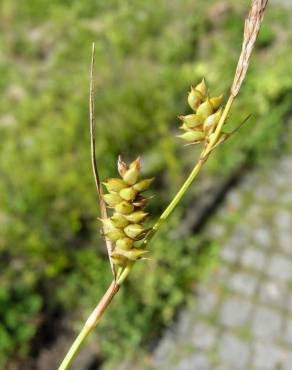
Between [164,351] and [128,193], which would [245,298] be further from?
[128,193]

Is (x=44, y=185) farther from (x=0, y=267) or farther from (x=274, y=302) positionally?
(x=274, y=302)

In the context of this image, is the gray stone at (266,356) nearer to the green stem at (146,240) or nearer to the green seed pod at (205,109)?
the green stem at (146,240)

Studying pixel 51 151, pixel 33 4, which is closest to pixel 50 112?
pixel 51 151

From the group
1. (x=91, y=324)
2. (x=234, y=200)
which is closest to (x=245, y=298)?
(x=234, y=200)

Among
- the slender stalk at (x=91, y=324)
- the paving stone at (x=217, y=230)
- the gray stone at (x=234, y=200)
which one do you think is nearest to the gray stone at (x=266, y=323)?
the paving stone at (x=217, y=230)

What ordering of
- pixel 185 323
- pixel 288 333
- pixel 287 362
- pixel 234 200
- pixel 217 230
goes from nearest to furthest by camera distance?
pixel 287 362 < pixel 288 333 < pixel 185 323 < pixel 217 230 < pixel 234 200

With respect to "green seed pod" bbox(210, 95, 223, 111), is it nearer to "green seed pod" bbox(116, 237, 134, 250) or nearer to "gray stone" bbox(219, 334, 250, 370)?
"green seed pod" bbox(116, 237, 134, 250)

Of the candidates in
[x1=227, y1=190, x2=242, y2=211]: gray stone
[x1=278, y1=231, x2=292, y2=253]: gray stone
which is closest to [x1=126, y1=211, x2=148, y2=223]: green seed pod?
[x1=278, y1=231, x2=292, y2=253]: gray stone
